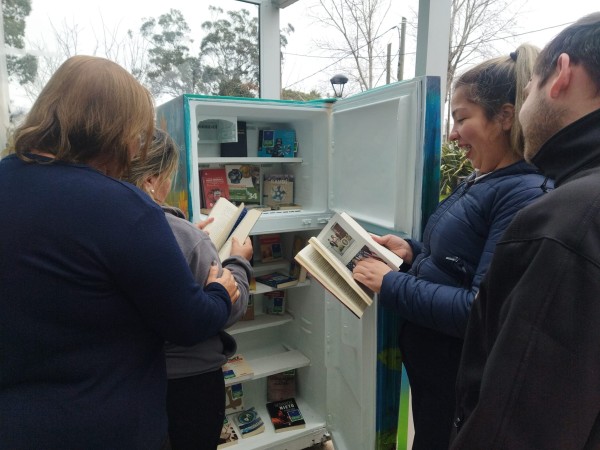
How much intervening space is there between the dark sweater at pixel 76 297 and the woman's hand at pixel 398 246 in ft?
2.41

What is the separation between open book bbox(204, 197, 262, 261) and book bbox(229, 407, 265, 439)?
1.11m

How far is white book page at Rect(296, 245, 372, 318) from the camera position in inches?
44.8

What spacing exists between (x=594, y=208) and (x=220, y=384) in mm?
967

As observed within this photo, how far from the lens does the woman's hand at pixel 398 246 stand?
1243mm

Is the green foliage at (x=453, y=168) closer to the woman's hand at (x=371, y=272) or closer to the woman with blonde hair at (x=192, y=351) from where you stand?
the woman's hand at (x=371, y=272)

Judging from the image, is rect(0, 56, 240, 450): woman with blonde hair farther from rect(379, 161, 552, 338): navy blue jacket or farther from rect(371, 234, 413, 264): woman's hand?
rect(371, 234, 413, 264): woman's hand

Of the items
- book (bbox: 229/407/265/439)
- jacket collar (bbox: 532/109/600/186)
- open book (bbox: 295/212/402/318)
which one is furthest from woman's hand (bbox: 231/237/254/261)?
book (bbox: 229/407/265/439)

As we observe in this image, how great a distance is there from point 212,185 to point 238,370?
35.8 inches

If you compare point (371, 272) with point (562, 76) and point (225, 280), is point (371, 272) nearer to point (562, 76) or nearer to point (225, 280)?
point (225, 280)

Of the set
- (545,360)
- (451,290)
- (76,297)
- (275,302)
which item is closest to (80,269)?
(76,297)

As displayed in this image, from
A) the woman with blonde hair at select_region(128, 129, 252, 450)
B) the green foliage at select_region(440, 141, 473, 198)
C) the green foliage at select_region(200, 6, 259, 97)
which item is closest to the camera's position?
the woman with blonde hair at select_region(128, 129, 252, 450)

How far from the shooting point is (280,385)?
2.16 m

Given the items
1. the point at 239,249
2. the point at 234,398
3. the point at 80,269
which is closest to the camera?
the point at 80,269

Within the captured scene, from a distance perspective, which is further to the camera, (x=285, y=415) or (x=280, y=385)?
(x=280, y=385)
